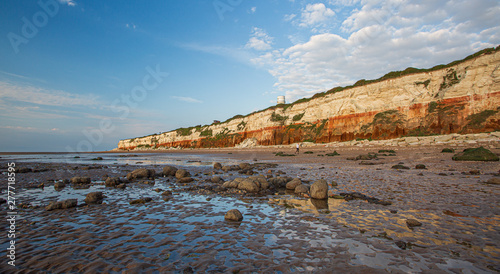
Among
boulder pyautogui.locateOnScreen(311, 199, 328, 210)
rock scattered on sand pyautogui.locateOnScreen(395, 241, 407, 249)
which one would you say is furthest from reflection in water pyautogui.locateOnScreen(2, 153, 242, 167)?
rock scattered on sand pyautogui.locateOnScreen(395, 241, 407, 249)

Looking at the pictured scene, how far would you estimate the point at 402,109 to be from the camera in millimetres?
37031

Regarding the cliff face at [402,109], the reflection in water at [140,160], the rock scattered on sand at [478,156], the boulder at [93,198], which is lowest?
the reflection in water at [140,160]

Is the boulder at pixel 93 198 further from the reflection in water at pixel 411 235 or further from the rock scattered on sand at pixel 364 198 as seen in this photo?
the rock scattered on sand at pixel 364 198

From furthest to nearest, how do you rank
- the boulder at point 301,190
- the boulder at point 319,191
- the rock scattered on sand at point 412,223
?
the boulder at point 301,190 < the boulder at point 319,191 < the rock scattered on sand at point 412,223

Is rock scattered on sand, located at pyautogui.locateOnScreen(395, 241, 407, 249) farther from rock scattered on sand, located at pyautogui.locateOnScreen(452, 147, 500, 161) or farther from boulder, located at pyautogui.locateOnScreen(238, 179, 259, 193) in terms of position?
rock scattered on sand, located at pyautogui.locateOnScreen(452, 147, 500, 161)

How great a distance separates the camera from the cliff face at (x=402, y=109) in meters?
29.2

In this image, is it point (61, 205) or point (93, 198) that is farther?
point (93, 198)

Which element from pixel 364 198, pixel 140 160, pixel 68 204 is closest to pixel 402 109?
pixel 364 198

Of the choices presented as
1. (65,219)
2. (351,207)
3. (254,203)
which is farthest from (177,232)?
(351,207)

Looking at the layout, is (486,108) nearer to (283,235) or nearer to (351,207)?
(351,207)

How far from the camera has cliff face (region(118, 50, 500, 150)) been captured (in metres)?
29.2

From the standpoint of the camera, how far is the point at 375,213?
5.86 meters

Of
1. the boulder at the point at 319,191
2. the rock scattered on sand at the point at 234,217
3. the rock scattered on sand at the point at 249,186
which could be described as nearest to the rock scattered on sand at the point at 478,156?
the boulder at the point at 319,191

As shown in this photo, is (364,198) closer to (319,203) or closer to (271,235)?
(319,203)
